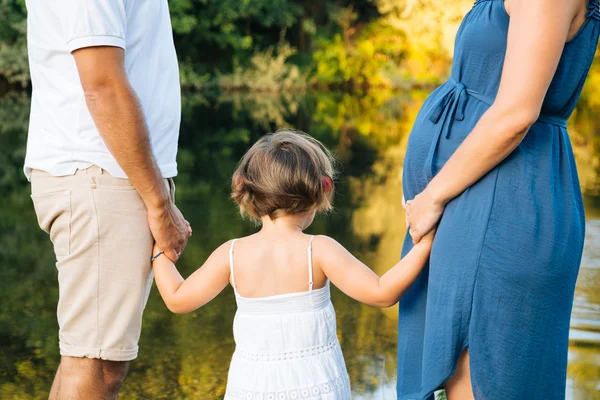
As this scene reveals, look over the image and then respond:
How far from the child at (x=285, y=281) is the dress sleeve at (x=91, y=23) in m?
0.55

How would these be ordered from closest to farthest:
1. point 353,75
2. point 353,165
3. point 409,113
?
point 353,165 < point 409,113 < point 353,75

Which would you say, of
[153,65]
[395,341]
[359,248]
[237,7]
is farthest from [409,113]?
[153,65]

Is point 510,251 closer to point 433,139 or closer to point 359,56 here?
point 433,139

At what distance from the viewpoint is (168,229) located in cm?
270

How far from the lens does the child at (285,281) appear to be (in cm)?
253

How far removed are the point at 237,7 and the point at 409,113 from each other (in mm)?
11518

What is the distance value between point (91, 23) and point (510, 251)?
1299 millimetres

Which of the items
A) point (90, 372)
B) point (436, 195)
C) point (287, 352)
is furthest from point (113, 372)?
point (436, 195)

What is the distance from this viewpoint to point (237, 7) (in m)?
29.5

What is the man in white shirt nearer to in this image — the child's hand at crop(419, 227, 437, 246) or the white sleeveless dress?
the white sleeveless dress

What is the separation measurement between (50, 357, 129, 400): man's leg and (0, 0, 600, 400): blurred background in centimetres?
114

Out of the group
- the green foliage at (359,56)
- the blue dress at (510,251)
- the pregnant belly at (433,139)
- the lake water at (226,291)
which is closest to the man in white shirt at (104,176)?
the pregnant belly at (433,139)

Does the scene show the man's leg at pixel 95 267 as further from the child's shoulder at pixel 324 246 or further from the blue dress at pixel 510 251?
the blue dress at pixel 510 251

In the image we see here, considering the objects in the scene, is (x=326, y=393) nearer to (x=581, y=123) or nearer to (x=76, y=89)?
(x=76, y=89)
